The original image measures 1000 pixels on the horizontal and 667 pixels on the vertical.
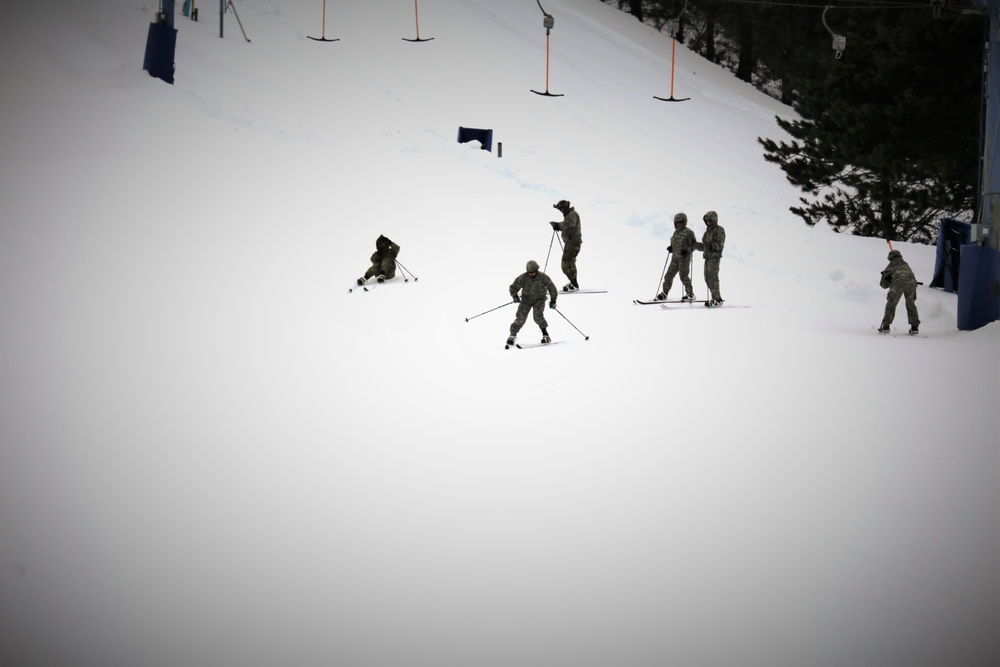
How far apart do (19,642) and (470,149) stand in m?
17.4

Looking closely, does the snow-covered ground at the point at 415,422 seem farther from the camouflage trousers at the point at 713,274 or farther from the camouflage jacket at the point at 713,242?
the camouflage jacket at the point at 713,242

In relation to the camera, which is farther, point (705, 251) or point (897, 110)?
point (897, 110)

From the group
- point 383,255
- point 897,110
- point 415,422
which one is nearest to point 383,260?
point 383,255

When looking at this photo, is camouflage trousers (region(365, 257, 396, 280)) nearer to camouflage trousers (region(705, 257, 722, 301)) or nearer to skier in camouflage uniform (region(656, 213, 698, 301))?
skier in camouflage uniform (region(656, 213, 698, 301))

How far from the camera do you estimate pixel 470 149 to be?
22438 mm

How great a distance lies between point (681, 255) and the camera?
15.1m

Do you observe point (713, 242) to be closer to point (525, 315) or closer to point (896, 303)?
point (896, 303)

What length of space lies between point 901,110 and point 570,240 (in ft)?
26.9

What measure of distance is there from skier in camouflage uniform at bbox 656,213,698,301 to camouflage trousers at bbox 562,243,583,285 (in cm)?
145

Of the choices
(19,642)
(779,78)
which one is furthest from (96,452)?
(779,78)

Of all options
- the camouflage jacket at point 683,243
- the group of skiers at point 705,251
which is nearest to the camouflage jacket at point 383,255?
the group of skiers at point 705,251

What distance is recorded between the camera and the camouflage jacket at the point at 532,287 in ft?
41.0

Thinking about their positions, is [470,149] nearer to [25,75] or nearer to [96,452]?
[25,75]

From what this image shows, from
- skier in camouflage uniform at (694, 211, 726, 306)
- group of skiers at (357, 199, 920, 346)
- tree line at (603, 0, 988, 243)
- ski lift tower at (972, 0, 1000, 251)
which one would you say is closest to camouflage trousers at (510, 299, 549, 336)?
group of skiers at (357, 199, 920, 346)
